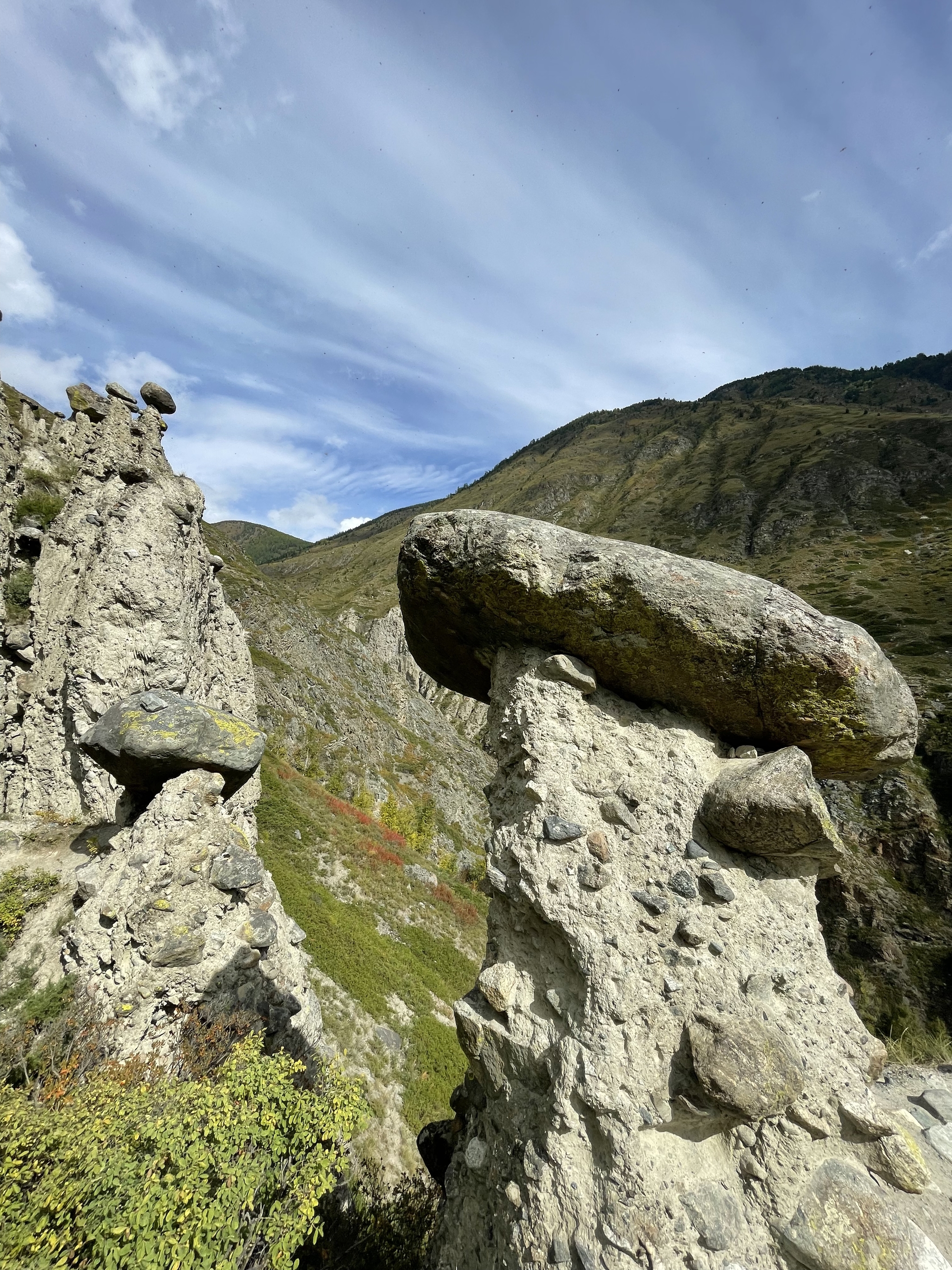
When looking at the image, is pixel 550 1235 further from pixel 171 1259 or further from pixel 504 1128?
pixel 171 1259

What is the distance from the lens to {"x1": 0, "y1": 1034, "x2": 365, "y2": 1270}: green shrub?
3742mm

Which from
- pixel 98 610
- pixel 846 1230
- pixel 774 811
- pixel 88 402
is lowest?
pixel 846 1230

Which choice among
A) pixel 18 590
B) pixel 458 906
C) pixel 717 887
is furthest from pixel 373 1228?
pixel 458 906

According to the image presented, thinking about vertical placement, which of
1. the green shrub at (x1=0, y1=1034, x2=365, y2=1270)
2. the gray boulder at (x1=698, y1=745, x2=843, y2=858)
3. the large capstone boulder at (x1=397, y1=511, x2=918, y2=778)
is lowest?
the green shrub at (x1=0, y1=1034, x2=365, y2=1270)

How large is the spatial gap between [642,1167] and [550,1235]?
986 mm

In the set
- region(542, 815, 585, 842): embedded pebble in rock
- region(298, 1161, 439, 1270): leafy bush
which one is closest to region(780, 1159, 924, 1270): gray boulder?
region(542, 815, 585, 842): embedded pebble in rock

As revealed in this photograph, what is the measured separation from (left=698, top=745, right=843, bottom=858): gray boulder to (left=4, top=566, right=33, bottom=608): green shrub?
17617 mm

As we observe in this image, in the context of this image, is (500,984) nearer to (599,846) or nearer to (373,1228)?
(599,846)

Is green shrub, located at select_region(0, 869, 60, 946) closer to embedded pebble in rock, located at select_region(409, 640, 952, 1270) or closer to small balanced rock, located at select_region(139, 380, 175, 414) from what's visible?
embedded pebble in rock, located at select_region(409, 640, 952, 1270)

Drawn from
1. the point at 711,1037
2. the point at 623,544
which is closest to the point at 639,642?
the point at 623,544

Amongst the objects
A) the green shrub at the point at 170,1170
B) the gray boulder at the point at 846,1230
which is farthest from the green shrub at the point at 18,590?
the gray boulder at the point at 846,1230

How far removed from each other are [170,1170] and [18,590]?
15094mm

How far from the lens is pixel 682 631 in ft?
16.1

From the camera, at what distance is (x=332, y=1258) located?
666cm
